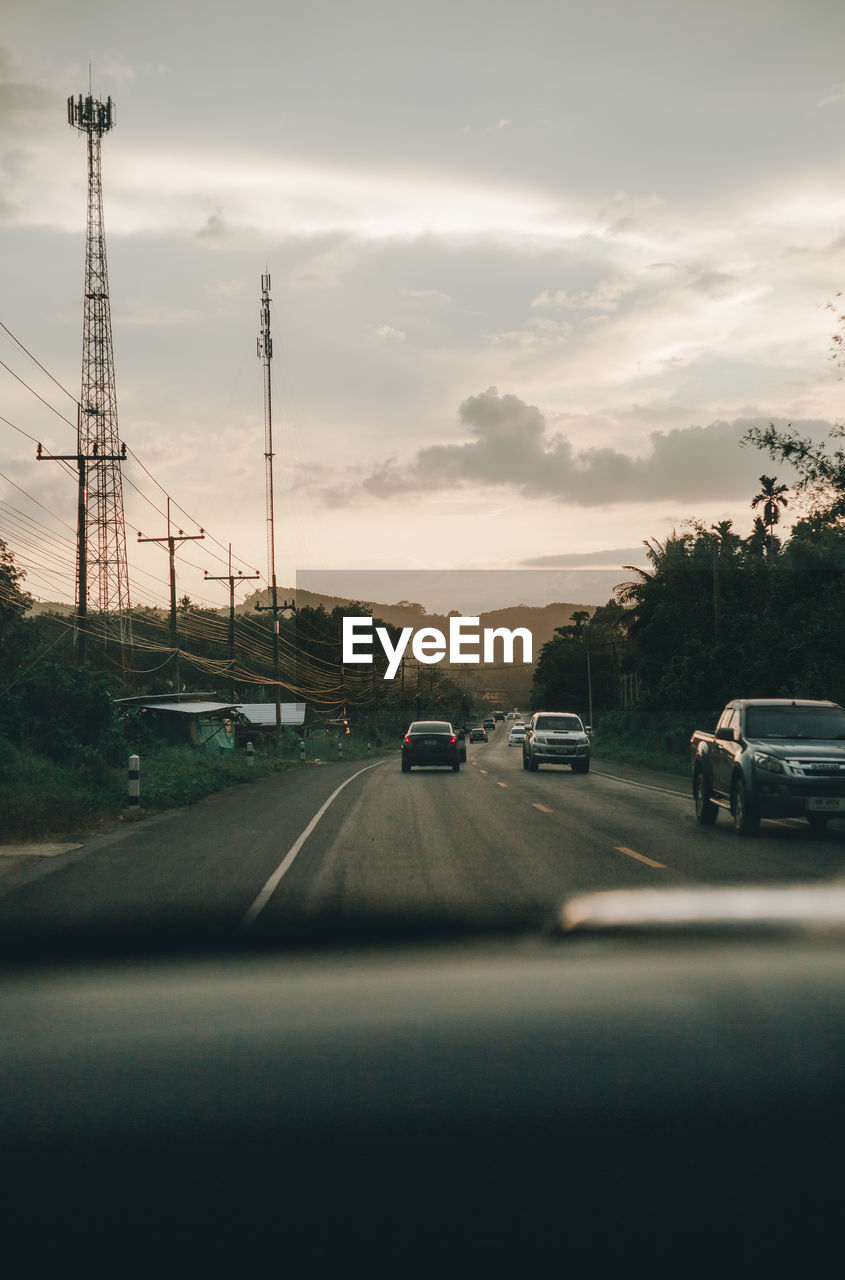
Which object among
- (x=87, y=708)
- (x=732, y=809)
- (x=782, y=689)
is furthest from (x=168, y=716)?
(x=732, y=809)

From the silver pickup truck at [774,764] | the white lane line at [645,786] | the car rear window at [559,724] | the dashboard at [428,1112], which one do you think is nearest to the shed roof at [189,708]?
the car rear window at [559,724]

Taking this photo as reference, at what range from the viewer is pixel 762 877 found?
10164mm

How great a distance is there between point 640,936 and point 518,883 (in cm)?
266

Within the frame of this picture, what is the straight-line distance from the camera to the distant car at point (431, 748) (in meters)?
33.2

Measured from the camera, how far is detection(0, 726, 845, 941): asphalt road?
8.73m

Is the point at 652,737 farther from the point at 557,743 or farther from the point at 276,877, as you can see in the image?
the point at 276,877

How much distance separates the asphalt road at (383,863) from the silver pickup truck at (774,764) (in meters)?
0.40

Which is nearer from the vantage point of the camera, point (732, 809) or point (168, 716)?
point (732, 809)

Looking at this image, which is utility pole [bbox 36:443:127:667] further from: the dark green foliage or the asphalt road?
the asphalt road

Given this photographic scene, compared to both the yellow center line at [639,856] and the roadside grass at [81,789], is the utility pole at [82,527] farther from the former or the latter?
the yellow center line at [639,856]

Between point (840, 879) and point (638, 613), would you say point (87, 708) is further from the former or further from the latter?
point (638, 613)

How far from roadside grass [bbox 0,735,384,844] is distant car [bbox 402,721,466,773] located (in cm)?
477

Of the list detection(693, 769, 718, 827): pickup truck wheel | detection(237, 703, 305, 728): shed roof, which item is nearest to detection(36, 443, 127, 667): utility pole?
detection(693, 769, 718, 827): pickup truck wheel

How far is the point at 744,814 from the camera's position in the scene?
13664mm
